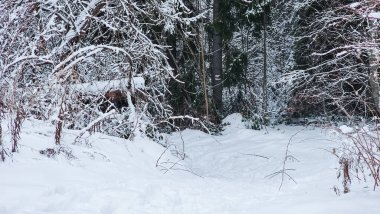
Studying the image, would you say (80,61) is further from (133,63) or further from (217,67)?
(217,67)

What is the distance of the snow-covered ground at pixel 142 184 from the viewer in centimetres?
378

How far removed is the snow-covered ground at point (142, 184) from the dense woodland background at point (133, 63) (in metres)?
0.37

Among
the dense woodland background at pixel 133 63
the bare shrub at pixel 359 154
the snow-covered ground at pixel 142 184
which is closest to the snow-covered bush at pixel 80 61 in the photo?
the dense woodland background at pixel 133 63

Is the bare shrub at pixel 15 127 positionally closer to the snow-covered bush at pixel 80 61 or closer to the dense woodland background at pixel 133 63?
the dense woodland background at pixel 133 63

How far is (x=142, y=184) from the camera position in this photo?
190 inches

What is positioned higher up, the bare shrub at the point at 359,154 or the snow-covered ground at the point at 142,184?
the bare shrub at the point at 359,154

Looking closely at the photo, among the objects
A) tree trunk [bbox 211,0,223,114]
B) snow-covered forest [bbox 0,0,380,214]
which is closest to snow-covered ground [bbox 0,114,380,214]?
snow-covered forest [bbox 0,0,380,214]

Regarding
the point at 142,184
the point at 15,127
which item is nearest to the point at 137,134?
the point at 142,184

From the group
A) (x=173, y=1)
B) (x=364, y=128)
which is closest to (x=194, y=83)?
(x=173, y=1)

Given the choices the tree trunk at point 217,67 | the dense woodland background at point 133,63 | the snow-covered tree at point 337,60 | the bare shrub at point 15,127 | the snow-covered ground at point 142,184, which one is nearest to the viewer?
the snow-covered ground at point 142,184

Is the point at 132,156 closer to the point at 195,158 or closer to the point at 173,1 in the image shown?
the point at 195,158

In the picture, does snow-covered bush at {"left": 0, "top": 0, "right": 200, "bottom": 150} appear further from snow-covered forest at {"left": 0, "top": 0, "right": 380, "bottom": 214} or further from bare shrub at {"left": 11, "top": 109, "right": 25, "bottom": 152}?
bare shrub at {"left": 11, "top": 109, "right": 25, "bottom": 152}

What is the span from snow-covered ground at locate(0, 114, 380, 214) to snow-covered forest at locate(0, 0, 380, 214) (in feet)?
0.06

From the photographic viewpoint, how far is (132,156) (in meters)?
6.25
